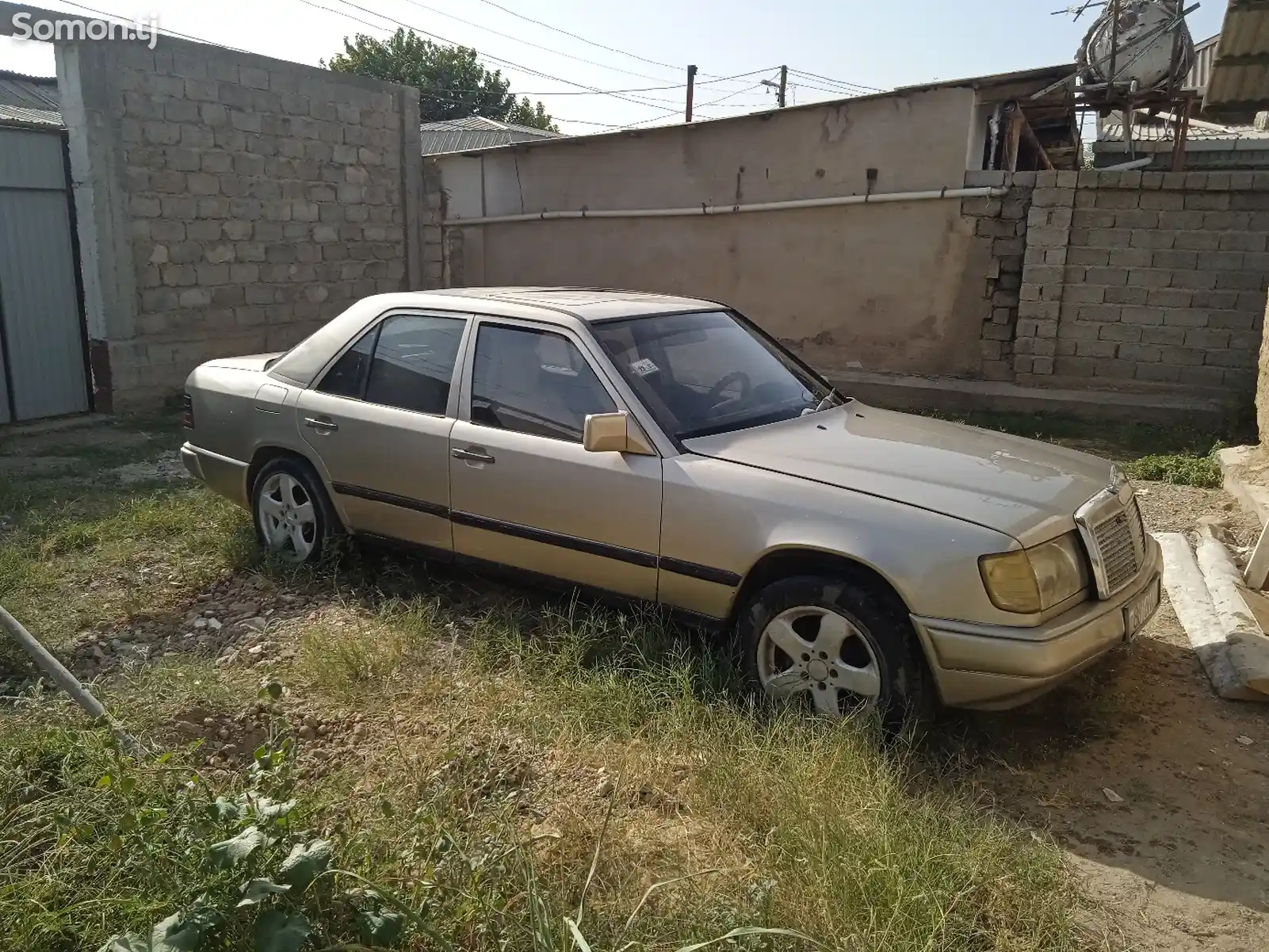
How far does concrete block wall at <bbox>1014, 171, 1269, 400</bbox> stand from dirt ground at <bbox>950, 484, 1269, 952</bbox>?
616 centimetres

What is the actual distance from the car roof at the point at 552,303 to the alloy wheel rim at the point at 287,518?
1112 millimetres

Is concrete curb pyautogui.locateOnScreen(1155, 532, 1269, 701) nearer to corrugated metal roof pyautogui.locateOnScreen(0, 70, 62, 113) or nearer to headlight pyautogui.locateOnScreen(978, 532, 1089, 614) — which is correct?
headlight pyautogui.locateOnScreen(978, 532, 1089, 614)

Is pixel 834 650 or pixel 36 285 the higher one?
pixel 36 285

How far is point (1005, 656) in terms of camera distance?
3.12 meters

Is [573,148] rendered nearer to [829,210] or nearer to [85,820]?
[829,210]

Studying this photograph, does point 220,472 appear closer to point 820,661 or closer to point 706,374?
point 706,374

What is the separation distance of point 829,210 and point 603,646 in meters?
8.18

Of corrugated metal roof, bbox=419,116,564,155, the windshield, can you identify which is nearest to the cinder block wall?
the windshield

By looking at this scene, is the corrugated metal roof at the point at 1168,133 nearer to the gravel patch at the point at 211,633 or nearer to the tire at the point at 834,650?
the tire at the point at 834,650

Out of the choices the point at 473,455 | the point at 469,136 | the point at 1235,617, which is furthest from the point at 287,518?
the point at 469,136

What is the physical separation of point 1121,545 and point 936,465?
727mm

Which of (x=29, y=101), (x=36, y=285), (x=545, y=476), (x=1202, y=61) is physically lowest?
(x=545, y=476)

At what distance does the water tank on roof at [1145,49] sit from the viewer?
11.4m

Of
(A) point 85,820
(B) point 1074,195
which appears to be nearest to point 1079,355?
(B) point 1074,195
